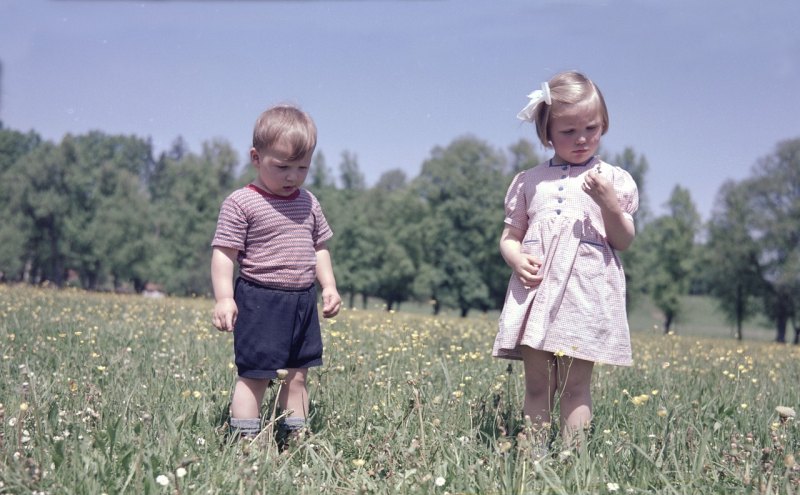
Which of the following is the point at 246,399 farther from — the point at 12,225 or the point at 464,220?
the point at 12,225

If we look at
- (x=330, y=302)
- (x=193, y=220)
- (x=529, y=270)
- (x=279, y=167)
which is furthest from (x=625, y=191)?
(x=193, y=220)

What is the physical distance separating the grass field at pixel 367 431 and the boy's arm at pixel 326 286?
0.57 metres

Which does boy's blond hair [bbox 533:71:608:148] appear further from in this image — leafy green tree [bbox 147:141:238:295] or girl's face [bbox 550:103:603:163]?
leafy green tree [bbox 147:141:238:295]

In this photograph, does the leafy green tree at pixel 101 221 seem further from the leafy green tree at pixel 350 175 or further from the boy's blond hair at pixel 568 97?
the boy's blond hair at pixel 568 97

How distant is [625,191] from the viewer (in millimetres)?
3574

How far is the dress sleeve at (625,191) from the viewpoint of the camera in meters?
3.56

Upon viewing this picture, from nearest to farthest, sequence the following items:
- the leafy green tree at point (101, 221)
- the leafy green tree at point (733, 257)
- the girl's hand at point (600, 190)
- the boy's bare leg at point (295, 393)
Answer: the girl's hand at point (600, 190), the boy's bare leg at point (295, 393), the leafy green tree at point (733, 257), the leafy green tree at point (101, 221)

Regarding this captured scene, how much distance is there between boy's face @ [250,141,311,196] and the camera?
349 cm

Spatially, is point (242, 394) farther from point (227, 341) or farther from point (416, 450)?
point (227, 341)

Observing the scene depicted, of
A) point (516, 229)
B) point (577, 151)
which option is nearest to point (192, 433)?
point (516, 229)

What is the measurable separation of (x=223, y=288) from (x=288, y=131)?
830 millimetres

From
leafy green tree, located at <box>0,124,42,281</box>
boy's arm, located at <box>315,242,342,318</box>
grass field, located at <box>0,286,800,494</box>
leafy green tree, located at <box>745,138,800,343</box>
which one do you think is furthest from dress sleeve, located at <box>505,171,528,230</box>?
leafy green tree, located at <box>0,124,42,281</box>

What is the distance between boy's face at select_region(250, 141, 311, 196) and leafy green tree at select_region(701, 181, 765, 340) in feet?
137

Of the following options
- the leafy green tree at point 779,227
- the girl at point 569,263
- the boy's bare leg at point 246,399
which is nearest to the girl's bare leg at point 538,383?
the girl at point 569,263
